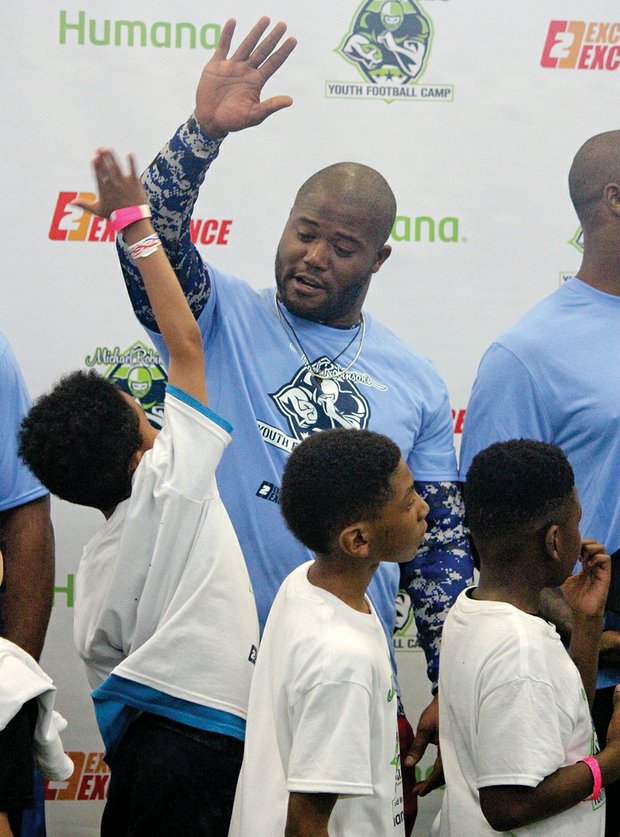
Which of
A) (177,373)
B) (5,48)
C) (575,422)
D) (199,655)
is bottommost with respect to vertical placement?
(199,655)

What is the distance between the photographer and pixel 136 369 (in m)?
2.74

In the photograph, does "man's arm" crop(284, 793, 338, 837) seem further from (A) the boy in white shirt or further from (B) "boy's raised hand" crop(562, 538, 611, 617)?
(B) "boy's raised hand" crop(562, 538, 611, 617)

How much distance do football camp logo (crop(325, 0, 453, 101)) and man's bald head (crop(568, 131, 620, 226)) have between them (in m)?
0.51

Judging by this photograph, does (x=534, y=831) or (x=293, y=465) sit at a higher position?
(x=293, y=465)

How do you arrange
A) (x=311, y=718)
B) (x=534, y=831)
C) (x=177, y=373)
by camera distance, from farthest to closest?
(x=177, y=373), (x=534, y=831), (x=311, y=718)

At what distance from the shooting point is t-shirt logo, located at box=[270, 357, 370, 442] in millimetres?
2047

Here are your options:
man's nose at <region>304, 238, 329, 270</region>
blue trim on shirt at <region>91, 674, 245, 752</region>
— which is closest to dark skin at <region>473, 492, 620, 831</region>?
blue trim on shirt at <region>91, 674, 245, 752</region>

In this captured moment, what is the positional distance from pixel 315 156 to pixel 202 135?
936mm


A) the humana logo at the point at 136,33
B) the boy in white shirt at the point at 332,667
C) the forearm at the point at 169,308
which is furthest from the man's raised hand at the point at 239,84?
the humana logo at the point at 136,33

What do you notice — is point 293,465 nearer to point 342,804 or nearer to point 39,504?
point 342,804

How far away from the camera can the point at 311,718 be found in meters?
1.42

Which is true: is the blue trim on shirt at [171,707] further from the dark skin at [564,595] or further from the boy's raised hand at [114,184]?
the boy's raised hand at [114,184]

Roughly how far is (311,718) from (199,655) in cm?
27

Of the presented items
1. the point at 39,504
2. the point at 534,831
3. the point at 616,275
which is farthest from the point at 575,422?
the point at 39,504
